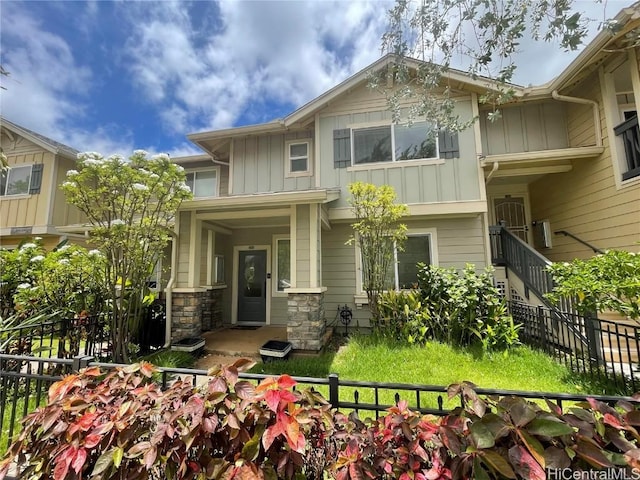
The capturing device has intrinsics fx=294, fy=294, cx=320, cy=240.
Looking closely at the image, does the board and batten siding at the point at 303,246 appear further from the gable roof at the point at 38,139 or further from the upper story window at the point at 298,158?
the gable roof at the point at 38,139

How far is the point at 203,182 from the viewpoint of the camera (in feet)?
34.1

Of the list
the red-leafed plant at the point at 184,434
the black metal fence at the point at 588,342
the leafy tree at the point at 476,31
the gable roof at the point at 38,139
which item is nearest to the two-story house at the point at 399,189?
the black metal fence at the point at 588,342

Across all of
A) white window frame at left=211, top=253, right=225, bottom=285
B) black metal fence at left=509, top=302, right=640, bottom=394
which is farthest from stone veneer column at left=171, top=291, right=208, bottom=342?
black metal fence at left=509, top=302, right=640, bottom=394

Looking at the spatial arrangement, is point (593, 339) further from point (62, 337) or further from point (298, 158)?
point (62, 337)

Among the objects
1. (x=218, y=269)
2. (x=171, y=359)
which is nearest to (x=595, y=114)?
(x=218, y=269)

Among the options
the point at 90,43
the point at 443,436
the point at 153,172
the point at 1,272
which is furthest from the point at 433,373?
the point at 90,43

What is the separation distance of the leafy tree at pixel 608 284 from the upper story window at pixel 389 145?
4.30 meters

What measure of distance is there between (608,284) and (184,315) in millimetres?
7171

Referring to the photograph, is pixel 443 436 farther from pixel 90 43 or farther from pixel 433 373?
pixel 90 43

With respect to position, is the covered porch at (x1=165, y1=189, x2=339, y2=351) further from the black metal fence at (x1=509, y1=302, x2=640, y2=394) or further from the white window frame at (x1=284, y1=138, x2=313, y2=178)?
the black metal fence at (x1=509, y1=302, x2=640, y2=394)

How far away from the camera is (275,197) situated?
6090 millimetres

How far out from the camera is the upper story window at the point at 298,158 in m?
8.59

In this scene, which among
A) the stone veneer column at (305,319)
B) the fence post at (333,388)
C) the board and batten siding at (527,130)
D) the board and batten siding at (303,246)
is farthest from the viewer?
the board and batten siding at (527,130)

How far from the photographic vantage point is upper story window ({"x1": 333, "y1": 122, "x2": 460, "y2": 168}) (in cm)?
748
